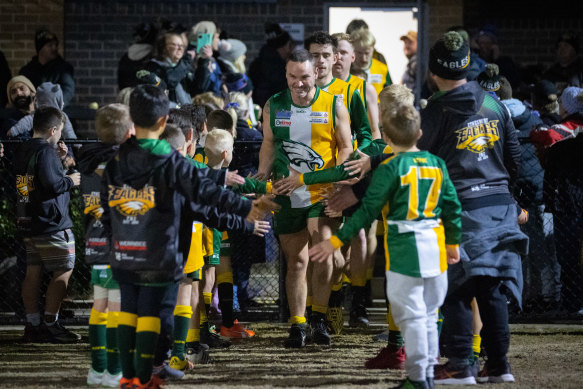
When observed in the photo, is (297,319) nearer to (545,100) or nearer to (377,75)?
(377,75)

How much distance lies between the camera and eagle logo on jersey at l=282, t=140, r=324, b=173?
6.88 m

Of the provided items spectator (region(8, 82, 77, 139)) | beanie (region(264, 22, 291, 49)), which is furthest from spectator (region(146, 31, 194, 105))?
beanie (region(264, 22, 291, 49))

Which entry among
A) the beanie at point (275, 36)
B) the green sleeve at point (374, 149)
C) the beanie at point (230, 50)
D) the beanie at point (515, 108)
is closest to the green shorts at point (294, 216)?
the green sleeve at point (374, 149)

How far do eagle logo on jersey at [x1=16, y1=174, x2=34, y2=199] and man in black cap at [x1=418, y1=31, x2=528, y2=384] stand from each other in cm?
332

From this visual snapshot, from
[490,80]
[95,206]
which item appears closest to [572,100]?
[490,80]

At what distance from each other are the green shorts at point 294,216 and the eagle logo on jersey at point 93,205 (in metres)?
1.57

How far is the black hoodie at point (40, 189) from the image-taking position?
23.8ft

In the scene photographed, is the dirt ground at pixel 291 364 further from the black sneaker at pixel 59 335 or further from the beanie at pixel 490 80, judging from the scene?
the beanie at pixel 490 80

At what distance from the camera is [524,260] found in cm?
877

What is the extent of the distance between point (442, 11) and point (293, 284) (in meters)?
6.96

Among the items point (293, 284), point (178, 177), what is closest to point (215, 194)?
point (178, 177)

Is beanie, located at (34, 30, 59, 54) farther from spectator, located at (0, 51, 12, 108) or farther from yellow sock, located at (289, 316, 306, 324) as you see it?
yellow sock, located at (289, 316, 306, 324)

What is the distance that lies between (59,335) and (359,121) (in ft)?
9.55

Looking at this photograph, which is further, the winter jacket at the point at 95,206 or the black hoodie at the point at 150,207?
the winter jacket at the point at 95,206
